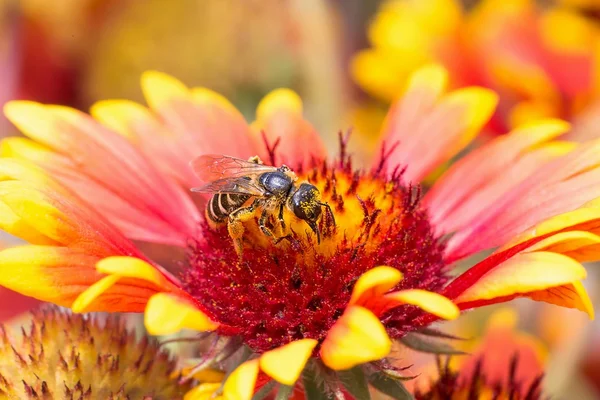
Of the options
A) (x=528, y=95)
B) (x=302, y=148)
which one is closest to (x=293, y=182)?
(x=302, y=148)

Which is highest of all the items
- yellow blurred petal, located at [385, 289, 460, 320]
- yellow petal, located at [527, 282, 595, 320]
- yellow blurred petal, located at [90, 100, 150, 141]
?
yellow blurred petal, located at [90, 100, 150, 141]

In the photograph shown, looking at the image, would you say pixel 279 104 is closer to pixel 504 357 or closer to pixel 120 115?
pixel 120 115

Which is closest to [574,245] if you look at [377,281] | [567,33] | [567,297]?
[567,297]

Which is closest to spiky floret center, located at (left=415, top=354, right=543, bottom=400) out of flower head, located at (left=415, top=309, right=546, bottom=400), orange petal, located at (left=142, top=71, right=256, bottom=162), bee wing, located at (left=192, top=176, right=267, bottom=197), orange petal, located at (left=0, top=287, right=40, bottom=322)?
flower head, located at (left=415, top=309, right=546, bottom=400)

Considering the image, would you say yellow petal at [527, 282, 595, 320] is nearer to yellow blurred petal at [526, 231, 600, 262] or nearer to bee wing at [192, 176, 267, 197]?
yellow blurred petal at [526, 231, 600, 262]

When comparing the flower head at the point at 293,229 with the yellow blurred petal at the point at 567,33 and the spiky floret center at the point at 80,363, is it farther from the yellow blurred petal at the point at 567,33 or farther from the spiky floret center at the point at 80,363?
the yellow blurred petal at the point at 567,33

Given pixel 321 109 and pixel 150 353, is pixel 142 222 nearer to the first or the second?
pixel 150 353
